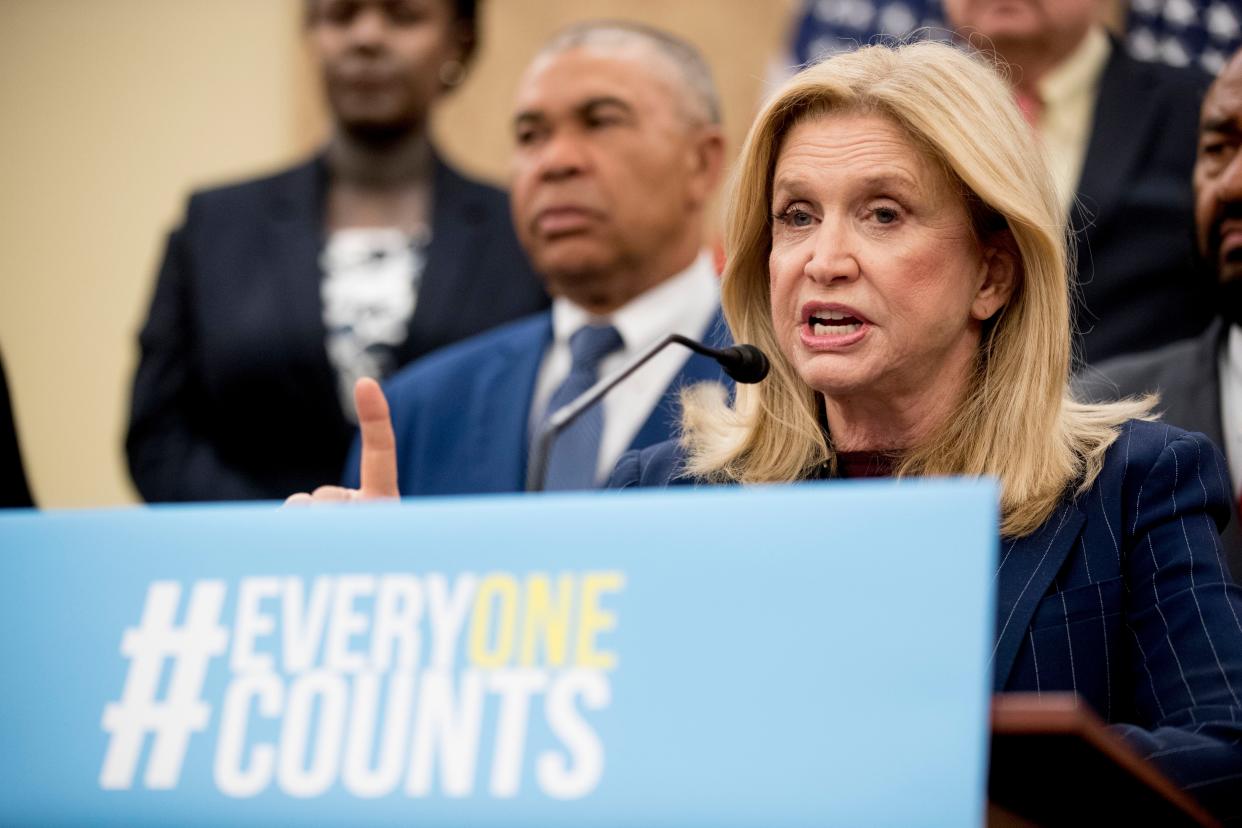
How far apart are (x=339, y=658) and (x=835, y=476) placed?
3.65 ft

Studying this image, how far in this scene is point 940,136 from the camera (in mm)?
2490

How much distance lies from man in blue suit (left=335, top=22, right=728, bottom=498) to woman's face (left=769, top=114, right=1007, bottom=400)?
3.01 ft

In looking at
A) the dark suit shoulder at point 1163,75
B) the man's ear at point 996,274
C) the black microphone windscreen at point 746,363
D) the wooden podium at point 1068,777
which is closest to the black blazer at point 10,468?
the black microphone windscreen at point 746,363

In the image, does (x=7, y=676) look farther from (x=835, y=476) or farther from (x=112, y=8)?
(x=112, y=8)

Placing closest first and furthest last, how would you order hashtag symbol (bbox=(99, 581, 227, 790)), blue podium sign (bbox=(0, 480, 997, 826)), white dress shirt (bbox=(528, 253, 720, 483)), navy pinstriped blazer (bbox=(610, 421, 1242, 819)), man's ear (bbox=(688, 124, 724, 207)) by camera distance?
1. blue podium sign (bbox=(0, 480, 997, 826))
2. hashtag symbol (bbox=(99, 581, 227, 790))
3. navy pinstriped blazer (bbox=(610, 421, 1242, 819))
4. white dress shirt (bbox=(528, 253, 720, 483))
5. man's ear (bbox=(688, 124, 724, 207))

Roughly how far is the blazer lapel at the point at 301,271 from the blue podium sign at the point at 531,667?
7.16 feet

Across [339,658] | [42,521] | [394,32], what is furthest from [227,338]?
[339,658]

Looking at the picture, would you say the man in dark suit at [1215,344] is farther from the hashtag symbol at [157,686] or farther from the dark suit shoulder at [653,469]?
the hashtag symbol at [157,686]

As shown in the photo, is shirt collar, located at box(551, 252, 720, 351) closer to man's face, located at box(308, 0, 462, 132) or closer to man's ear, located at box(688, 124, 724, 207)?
man's ear, located at box(688, 124, 724, 207)

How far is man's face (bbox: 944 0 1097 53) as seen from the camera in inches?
148

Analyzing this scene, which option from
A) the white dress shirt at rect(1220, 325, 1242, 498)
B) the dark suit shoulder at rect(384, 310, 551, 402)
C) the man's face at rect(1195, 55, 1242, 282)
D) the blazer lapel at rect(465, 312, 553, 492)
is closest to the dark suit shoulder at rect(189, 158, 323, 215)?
the dark suit shoulder at rect(384, 310, 551, 402)

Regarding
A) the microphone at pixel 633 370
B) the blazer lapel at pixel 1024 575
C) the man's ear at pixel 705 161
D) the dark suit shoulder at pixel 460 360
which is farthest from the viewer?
the man's ear at pixel 705 161

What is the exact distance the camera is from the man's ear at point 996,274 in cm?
260

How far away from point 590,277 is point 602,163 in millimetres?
260
